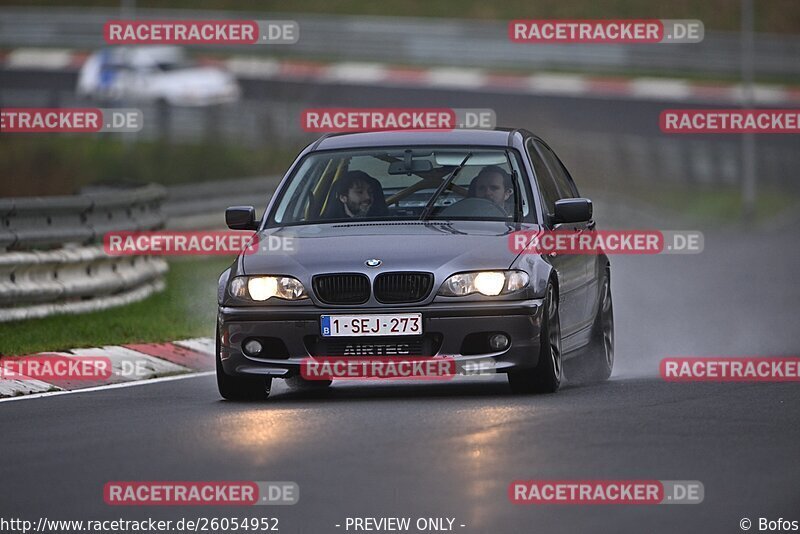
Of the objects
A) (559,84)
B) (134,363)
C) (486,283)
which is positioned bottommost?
(559,84)

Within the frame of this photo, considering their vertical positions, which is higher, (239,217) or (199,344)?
(239,217)

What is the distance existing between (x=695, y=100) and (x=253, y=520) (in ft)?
161

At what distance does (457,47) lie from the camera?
60.2 meters

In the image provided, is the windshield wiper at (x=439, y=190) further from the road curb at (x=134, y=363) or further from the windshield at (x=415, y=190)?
the road curb at (x=134, y=363)

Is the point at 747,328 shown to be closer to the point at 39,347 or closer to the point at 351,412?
the point at 39,347

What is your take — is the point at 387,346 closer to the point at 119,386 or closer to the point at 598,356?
the point at 119,386

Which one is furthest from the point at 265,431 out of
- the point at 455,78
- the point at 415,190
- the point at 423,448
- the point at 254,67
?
the point at 254,67

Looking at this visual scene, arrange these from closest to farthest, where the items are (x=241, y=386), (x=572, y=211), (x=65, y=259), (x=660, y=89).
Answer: (x=241, y=386), (x=572, y=211), (x=65, y=259), (x=660, y=89)

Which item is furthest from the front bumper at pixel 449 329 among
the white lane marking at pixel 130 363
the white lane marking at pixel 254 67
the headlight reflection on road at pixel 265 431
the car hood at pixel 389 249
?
the white lane marking at pixel 254 67

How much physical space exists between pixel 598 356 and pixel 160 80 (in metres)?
43.3

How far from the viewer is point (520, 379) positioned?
35.4 feet

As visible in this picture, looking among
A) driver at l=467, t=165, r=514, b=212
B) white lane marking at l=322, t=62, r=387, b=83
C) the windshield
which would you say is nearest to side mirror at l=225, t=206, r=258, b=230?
the windshield

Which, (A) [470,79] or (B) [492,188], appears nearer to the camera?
(B) [492,188]

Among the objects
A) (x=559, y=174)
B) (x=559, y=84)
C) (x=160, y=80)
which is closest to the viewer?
(x=559, y=174)
